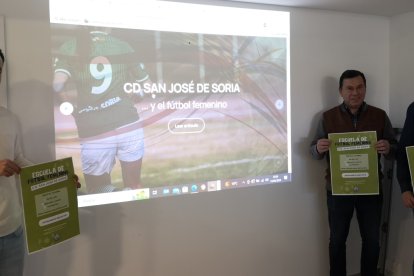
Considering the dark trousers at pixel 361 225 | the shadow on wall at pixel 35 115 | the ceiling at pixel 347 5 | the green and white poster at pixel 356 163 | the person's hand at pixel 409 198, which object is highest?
the ceiling at pixel 347 5

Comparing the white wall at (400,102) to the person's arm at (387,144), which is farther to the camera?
the white wall at (400,102)

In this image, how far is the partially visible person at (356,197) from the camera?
2.61m

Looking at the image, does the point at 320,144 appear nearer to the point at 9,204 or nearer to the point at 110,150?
the point at 110,150

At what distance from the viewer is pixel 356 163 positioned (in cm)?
251

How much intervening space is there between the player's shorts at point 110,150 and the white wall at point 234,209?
221 millimetres

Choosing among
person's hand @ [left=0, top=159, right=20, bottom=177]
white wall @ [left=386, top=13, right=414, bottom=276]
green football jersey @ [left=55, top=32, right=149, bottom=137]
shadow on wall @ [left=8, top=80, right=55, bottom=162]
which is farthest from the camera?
white wall @ [left=386, top=13, right=414, bottom=276]

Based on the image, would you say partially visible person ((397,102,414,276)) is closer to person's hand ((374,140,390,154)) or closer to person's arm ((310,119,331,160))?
person's hand ((374,140,390,154))

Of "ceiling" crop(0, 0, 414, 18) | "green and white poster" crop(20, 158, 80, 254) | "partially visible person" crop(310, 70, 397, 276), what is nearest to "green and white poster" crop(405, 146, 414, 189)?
"partially visible person" crop(310, 70, 397, 276)

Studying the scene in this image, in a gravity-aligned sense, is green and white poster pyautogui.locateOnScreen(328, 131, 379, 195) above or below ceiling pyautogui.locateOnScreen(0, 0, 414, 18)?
below

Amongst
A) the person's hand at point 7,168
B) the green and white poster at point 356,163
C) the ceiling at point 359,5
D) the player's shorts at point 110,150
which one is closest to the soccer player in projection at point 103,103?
the player's shorts at point 110,150

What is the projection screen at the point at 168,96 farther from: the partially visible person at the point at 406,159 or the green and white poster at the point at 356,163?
the partially visible person at the point at 406,159

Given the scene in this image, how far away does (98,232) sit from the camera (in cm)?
229

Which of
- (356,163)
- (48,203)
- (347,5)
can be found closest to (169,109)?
(48,203)

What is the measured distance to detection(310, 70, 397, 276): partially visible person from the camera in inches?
103
